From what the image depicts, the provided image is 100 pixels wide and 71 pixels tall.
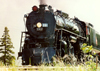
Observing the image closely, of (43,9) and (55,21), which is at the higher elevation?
(43,9)

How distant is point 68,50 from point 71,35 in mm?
1146

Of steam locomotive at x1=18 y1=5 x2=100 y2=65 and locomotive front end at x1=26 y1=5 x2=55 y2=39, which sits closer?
steam locomotive at x1=18 y1=5 x2=100 y2=65

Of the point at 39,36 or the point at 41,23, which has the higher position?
the point at 41,23

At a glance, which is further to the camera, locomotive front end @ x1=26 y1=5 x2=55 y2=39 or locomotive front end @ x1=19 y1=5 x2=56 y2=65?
locomotive front end @ x1=26 y1=5 x2=55 y2=39

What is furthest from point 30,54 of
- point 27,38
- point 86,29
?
point 86,29

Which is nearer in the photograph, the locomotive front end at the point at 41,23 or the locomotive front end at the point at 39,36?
the locomotive front end at the point at 39,36

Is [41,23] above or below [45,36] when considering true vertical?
above

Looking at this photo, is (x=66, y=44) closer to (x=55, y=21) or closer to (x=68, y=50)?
(x=68, y=50)

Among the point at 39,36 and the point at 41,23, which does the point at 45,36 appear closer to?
the point at 39,36

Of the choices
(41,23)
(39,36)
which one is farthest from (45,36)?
(41,23)

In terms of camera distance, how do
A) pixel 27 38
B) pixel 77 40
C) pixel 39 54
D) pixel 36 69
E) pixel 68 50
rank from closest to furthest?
1. pixel 36 69
2. pixel 39 54
3. pixel 68 50
4. pixel 27 38
5. pixel 77 40

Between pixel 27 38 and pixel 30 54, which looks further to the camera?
pixel 27 38

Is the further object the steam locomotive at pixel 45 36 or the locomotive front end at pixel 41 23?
the locomotive front end at pixel 41 23

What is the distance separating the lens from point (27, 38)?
10086 mm
